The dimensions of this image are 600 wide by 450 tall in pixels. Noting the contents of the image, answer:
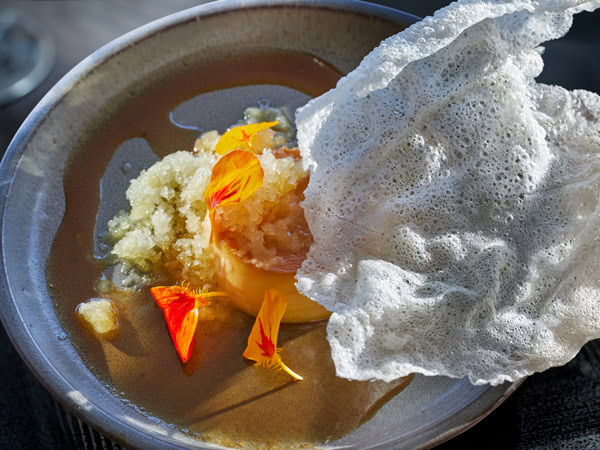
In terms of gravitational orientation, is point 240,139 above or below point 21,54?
above

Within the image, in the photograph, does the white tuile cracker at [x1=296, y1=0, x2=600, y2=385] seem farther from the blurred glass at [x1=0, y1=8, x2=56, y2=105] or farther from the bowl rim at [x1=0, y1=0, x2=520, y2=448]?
the blurred glass at [x1=0, y1=8, x2=56, y2=105]

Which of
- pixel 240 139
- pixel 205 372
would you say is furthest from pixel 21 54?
pixel 205 372

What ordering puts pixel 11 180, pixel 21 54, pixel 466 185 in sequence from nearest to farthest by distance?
pixel 466 185 < pixel 11 180 < pixel 21 54

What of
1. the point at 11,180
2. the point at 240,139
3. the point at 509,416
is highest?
the point at 240,139

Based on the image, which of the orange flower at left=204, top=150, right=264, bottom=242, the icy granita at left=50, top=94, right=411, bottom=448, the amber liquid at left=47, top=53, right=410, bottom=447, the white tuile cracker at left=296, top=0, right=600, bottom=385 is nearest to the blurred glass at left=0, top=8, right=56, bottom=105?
the amber liquid at left=47, top=53, right=410, bottom=447

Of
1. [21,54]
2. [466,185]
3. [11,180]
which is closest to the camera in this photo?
[466,185]

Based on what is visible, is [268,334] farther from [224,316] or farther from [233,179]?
[233,179]

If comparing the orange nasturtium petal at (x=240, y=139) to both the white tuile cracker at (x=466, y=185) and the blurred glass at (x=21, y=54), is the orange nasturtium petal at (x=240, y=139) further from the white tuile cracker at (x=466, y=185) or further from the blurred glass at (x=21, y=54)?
the blurred glass at (x=21, y=54)

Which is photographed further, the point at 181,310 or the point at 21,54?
the point at 21,54
